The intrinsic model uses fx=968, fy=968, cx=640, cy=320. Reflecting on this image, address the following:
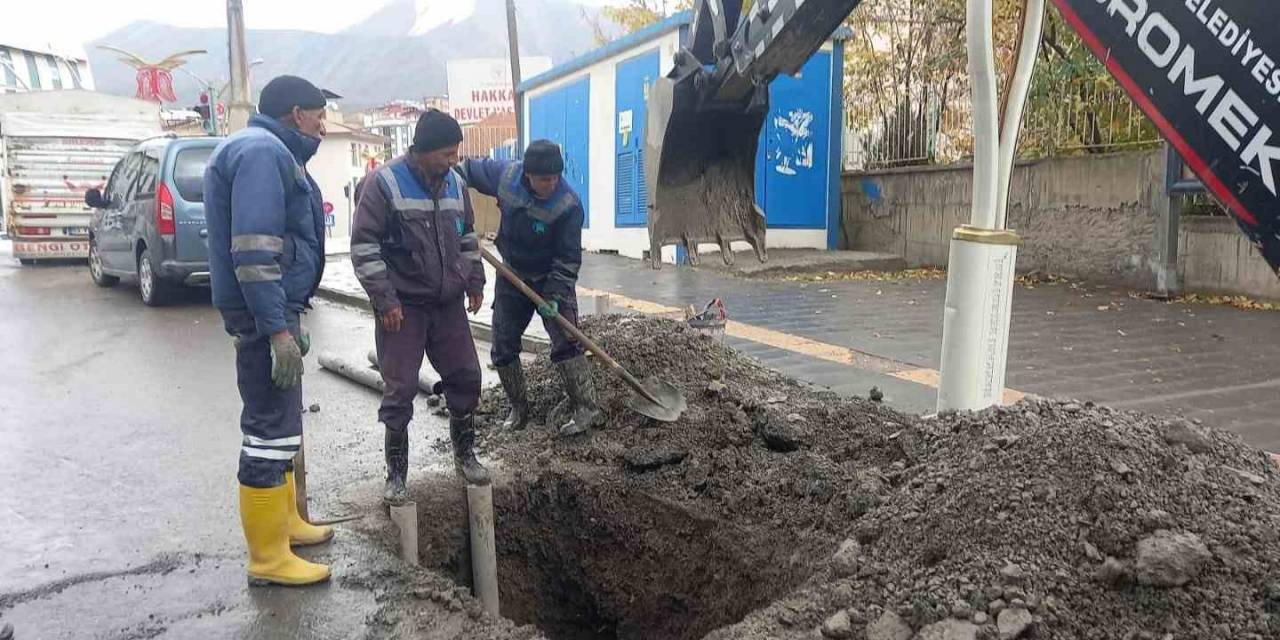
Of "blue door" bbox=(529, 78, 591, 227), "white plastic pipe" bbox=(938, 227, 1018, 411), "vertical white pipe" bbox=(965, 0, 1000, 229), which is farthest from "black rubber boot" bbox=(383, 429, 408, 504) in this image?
"blue door" bbox=(529, 78, 591, 227)

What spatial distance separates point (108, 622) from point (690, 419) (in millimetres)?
2715

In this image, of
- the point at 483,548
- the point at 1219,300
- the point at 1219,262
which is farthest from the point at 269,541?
the point at 1219,262

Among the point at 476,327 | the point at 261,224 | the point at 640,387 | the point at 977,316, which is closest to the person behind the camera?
the point at 261,224

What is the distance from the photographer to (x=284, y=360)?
10.9 feet

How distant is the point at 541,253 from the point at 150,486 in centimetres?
221

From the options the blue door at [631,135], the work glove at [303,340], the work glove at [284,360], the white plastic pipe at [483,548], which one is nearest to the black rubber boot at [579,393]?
the white plastic pipe at [483,548]

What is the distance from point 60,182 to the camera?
1523 cm

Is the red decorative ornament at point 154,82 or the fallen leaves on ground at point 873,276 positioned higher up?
the red decorative ornament at point 154,82

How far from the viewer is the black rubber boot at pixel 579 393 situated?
5.13 meters

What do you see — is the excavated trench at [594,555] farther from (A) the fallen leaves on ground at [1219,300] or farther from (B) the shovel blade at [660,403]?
(A) the fallen leaves on ground at [1219,300]

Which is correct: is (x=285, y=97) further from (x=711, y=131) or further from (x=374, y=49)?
(x=374, y=49)

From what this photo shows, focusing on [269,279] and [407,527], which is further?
[407,527]

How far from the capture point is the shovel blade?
4981 millimetres

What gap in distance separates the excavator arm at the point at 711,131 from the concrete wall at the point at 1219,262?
601cm
